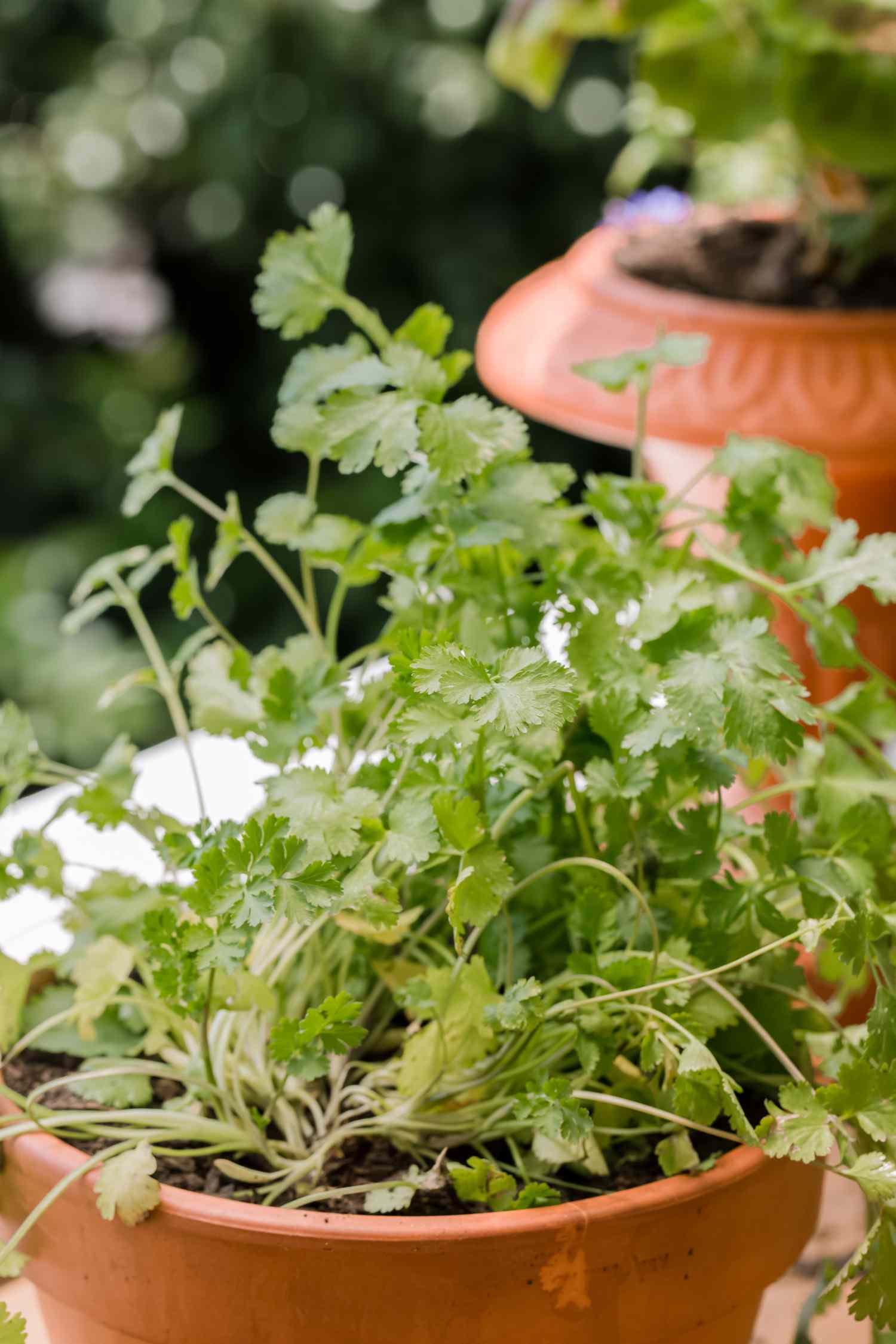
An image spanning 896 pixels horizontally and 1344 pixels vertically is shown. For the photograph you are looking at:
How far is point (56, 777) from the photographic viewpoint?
1.96 feet

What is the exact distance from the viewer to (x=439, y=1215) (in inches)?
19.1

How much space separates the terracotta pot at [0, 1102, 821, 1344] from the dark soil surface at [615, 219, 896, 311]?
735 millimetres

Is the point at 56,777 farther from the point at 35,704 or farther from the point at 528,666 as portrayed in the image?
the point at 35,704

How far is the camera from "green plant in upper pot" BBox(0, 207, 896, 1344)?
0.45 meters

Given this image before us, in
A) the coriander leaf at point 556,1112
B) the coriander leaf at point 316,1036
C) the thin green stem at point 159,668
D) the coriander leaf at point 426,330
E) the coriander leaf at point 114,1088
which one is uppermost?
the coriander leaf at point 426,330

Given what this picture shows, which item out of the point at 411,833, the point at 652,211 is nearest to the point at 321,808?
the point at 411,833

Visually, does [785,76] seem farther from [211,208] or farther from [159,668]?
[211,208]

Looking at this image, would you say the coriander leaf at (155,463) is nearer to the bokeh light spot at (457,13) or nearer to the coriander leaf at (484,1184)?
the coriander leaf at (484,1184)

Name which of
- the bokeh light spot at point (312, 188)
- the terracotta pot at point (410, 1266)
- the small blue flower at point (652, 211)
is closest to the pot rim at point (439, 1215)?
the terracotta pot at point (410, 1266)

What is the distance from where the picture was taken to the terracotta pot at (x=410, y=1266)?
0.45 m

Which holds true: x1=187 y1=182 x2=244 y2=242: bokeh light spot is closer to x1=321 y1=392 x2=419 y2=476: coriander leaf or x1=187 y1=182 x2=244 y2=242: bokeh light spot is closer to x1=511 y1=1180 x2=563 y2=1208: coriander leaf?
x1=321 y1=392 x2=419 y2=476: coriander leaf

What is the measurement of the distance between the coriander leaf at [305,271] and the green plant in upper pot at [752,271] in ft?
1.13

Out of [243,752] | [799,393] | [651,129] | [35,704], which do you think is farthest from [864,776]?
[35,704]

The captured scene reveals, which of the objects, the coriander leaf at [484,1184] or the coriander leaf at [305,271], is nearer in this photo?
the coriander leaf at [484,1184]
